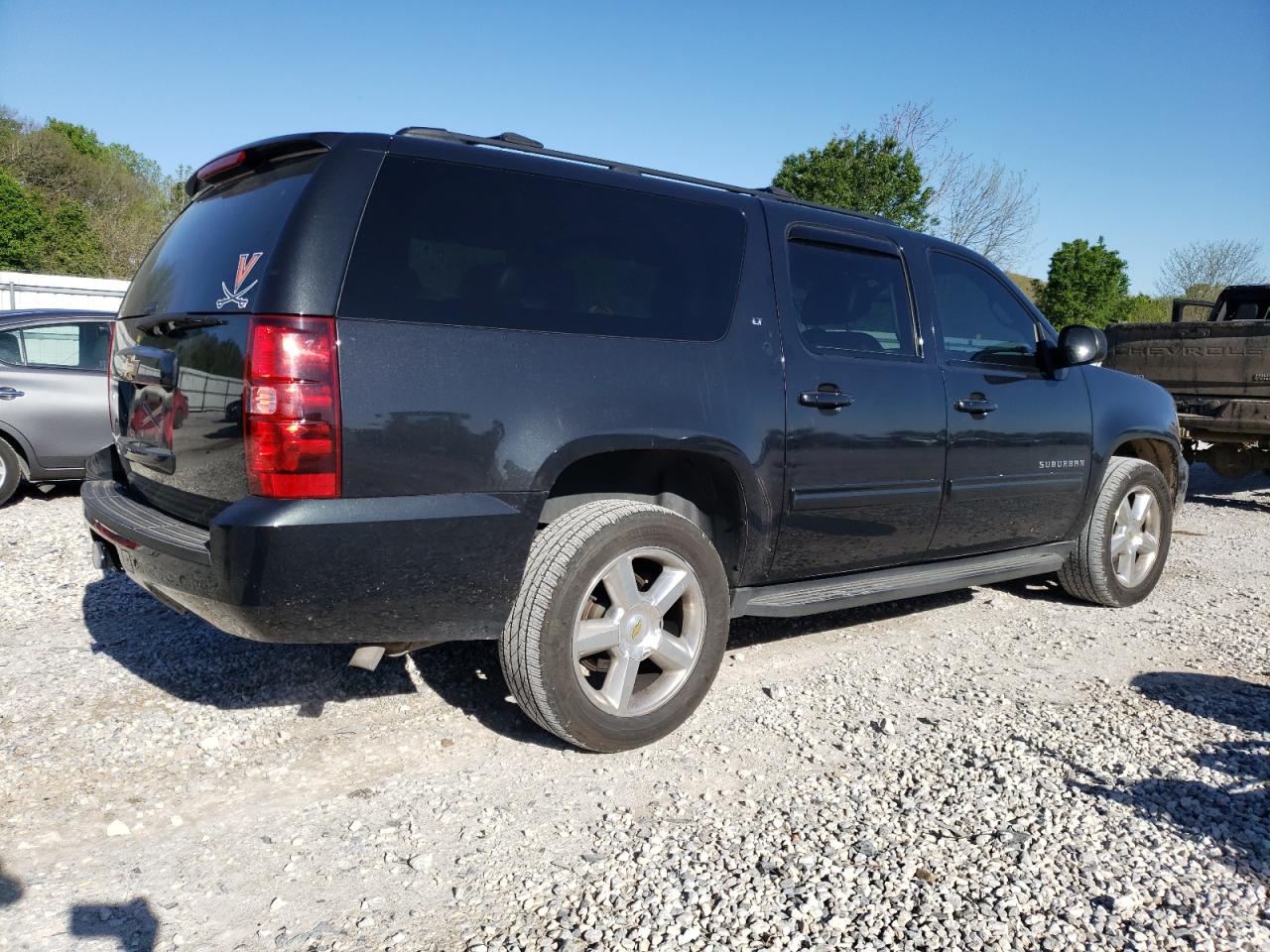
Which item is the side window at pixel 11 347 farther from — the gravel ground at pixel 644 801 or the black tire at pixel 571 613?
the black tire at pixel 571 613

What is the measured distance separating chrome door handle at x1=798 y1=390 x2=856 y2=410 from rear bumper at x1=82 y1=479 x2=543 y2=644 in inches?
46.3

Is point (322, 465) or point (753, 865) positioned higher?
point (322, 465)

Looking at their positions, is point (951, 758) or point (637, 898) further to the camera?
point (951, 758)

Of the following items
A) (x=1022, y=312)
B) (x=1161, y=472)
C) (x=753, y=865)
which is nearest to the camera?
(x=753, y=865)

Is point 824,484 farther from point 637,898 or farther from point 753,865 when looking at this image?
point 637,898

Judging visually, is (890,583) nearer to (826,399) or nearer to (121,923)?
(826,399)

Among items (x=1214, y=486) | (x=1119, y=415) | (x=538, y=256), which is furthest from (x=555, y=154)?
(x=1214, y=486)

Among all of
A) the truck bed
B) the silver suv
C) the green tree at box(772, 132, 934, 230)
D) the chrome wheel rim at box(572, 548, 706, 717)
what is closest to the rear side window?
the chrome wheel rim at box(572, 548, 706, 717)

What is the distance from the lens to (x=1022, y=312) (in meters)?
4.65

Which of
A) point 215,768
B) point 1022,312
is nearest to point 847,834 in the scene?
point 215,768

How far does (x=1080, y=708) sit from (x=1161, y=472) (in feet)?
8.27

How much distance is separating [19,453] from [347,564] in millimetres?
6260

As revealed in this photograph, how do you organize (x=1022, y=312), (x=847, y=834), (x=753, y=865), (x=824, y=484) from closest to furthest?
(x=753, y=865)
(x=847, y=834)
(x=824, y=484)
(x=1022, y=312)

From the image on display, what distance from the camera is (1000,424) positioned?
4230mm
